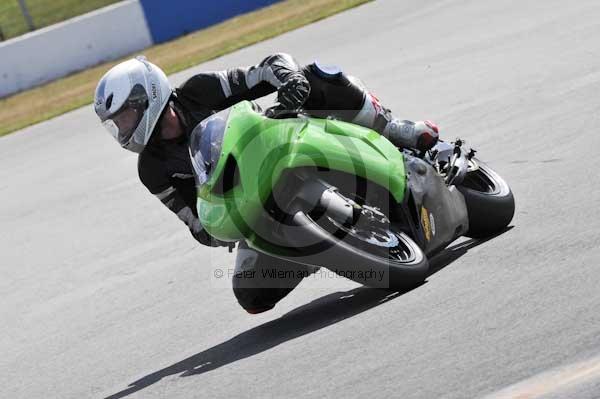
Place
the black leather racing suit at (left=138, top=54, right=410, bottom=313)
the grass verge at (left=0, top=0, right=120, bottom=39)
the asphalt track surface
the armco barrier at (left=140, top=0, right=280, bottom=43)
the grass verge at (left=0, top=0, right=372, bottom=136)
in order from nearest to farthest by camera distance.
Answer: the asphalt track surface, the black leather racing suit at (left=138, top=54, right=410, bottom=313), the grass verge at (left=0, top=0, right=372, bottom=136), the grass verge at (left=0, top=0, right=120, bottom=39), the armco barrier at (left=140, top=0, right=280, bottom=43)

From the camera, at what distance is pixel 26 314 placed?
7992 millimetres

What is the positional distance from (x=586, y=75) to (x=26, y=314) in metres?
5.12

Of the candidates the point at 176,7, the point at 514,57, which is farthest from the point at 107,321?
the point at 176,7

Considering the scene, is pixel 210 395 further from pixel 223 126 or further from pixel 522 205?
pixel 522 205

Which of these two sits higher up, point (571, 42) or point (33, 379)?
point (33, 379)

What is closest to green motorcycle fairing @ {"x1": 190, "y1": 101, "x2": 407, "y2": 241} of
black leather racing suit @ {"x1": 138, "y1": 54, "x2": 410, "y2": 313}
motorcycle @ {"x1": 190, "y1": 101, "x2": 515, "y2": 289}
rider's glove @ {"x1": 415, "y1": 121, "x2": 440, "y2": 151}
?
motorcycle @ {"x1": 190, "y1": 101, "x2": 515, "y2": 289}

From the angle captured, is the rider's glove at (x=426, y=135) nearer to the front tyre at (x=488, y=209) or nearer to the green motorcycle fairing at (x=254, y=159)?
the front tyre at (x=488, y=209)

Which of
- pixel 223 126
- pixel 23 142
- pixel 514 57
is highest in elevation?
pixel 223 126

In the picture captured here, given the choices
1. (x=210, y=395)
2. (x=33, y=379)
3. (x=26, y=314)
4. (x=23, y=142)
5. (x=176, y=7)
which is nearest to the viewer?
(x=210, y=395)

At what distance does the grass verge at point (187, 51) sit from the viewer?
17688mm

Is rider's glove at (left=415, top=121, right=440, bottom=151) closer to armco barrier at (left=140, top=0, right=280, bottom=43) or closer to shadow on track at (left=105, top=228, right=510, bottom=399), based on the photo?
shadow on track at (left=105, top=228, right=510, bottom=399)

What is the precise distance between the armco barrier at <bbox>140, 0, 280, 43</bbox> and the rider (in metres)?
15.0

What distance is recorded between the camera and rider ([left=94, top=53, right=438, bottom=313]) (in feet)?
19.3

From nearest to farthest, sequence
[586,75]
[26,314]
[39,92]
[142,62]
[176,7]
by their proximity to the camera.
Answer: [142,62] < [26,314] < [586,75] < [39,92] < [176,7]
